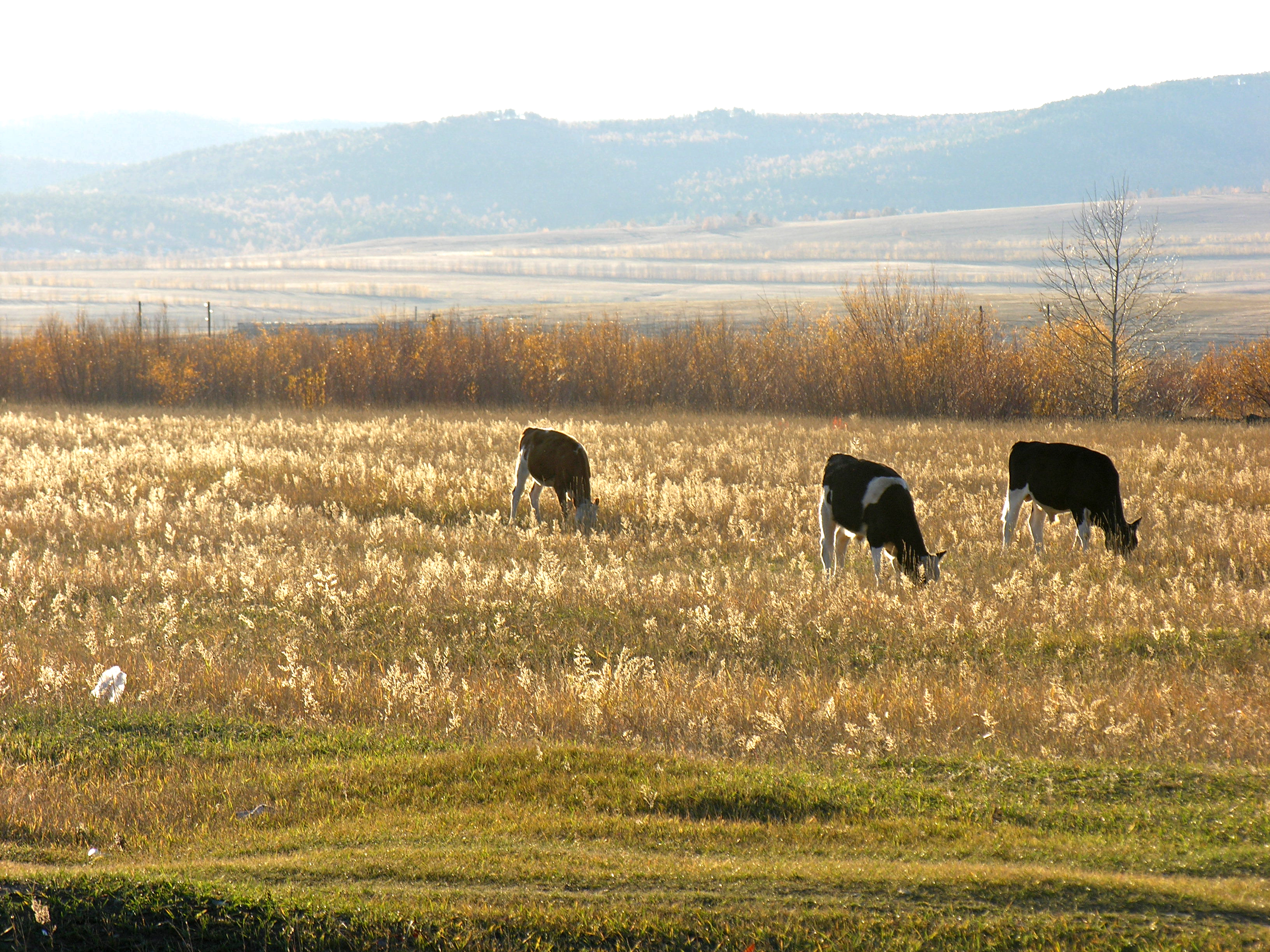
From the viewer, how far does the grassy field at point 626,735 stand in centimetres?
485

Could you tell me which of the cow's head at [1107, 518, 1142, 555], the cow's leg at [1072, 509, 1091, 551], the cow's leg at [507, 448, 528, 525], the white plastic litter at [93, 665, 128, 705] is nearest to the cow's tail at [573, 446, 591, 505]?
the cow's leg at [507, 448, 528, 525]

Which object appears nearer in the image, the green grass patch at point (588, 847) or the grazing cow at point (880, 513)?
the green grass patch at point (588, 847)

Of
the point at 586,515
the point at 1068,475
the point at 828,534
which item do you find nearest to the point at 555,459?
the point at 586,515

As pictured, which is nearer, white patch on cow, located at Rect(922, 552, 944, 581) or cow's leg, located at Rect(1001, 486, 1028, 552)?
white patch on cow, located at Rect(922, 552, 944, 581)

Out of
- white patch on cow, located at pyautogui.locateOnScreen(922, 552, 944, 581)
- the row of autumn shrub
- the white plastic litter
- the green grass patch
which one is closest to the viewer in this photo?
the green grass patch

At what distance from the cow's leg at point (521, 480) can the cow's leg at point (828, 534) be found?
5514 millimetres

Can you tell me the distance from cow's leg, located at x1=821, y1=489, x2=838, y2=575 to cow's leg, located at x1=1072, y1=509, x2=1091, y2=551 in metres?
3.42

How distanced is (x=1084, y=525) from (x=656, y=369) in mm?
24827

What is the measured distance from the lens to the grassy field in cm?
485

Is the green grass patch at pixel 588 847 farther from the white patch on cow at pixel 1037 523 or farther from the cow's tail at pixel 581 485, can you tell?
the cow's tail at pixel 581 485

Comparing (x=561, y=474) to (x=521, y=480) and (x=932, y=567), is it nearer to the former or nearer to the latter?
(x=521, y=480)

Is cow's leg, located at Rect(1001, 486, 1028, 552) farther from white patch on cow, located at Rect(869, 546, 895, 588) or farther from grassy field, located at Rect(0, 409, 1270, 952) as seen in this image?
white patch on cow, located at Rect(869, 546, 895, 588)

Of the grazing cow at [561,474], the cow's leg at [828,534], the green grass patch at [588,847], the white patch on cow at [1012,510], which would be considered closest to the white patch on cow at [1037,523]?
the white patch on cow at [1012,510]

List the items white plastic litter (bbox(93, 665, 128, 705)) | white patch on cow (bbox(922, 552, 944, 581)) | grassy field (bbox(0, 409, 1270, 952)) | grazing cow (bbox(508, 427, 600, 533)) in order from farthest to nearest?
1. grazing cow (bbox(508, 427, 600, 533))
2. white patch on cow (bbox(922, 552, 944, 581))
3. white plastic litter (bbox(93, 665, 128, 705))
4. grassy field (bbox(0, 409, 1270, 952))
